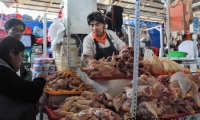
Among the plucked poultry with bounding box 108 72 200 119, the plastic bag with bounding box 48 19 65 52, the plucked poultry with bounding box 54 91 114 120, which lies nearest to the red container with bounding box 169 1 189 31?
the plastic bag with bounding box 48 19 65 52

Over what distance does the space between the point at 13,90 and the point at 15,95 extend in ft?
0.13

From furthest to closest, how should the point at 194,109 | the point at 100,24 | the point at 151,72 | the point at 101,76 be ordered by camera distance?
the point at 100,24 → the point at 151,72 → the point at 101,76 → the point at 194,109

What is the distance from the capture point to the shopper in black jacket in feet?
4.21

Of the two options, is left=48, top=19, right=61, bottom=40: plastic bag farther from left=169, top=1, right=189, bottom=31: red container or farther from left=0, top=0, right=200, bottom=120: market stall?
left=169, top=1, right=189, bottom=31: red container

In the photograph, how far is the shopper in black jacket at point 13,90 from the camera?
1283 mm

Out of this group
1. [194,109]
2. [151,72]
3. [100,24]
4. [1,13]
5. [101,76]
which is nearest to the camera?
[194,109]

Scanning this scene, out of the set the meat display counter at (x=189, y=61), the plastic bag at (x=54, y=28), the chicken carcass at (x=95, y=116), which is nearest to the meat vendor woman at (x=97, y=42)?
the chicken carcass at (x=95, y=116)

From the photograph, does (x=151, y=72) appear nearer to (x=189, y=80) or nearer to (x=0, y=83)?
(x=189, y=80)

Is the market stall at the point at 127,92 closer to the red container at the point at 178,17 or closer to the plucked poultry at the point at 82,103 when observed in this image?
the plucked poultry at the point at 82,103

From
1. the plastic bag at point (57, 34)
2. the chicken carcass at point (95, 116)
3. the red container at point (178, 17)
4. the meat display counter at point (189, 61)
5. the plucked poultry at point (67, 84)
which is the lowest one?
the chicken carcass at point (95, 116)

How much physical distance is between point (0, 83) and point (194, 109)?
1.30 meters

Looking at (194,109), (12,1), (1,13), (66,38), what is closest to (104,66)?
(194,109)

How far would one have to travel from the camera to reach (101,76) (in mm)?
1491

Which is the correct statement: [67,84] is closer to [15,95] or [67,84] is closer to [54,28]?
[15,95]
